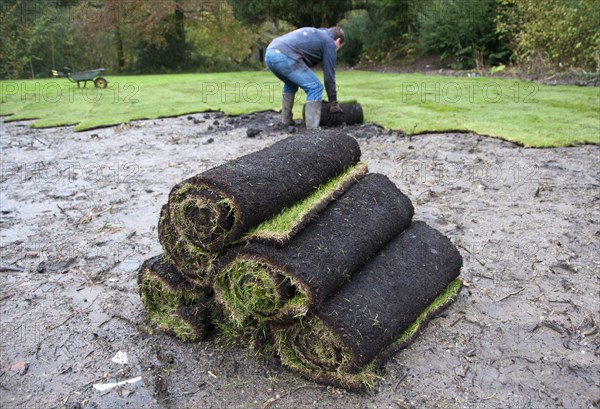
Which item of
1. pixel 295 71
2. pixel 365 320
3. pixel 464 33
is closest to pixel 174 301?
pixel 365 320

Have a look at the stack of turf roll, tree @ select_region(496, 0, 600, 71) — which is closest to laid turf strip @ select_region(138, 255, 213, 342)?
the stack of turf roll

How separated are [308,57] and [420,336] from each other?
254 inches

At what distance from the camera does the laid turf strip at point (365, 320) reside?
268cm

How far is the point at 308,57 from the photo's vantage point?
866 cm

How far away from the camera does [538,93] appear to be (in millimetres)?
12359

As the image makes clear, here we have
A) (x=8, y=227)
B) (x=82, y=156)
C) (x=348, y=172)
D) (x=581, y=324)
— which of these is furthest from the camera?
(x=82, y=156)

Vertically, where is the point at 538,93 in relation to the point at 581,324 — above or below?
above

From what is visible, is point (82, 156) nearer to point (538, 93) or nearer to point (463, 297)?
point (463, 297)

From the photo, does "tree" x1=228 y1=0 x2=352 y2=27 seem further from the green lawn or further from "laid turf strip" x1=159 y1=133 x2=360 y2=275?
"laid turf strip" x1=159 y1=133 x2=360 y2=275

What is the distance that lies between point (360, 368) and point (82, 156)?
7328 mm

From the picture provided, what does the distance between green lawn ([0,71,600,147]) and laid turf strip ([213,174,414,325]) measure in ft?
17.7

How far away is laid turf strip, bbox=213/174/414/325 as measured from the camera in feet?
8.71

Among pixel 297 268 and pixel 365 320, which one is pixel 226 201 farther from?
pixel 365 320

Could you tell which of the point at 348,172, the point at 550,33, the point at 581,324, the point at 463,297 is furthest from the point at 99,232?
the point at 550,33
